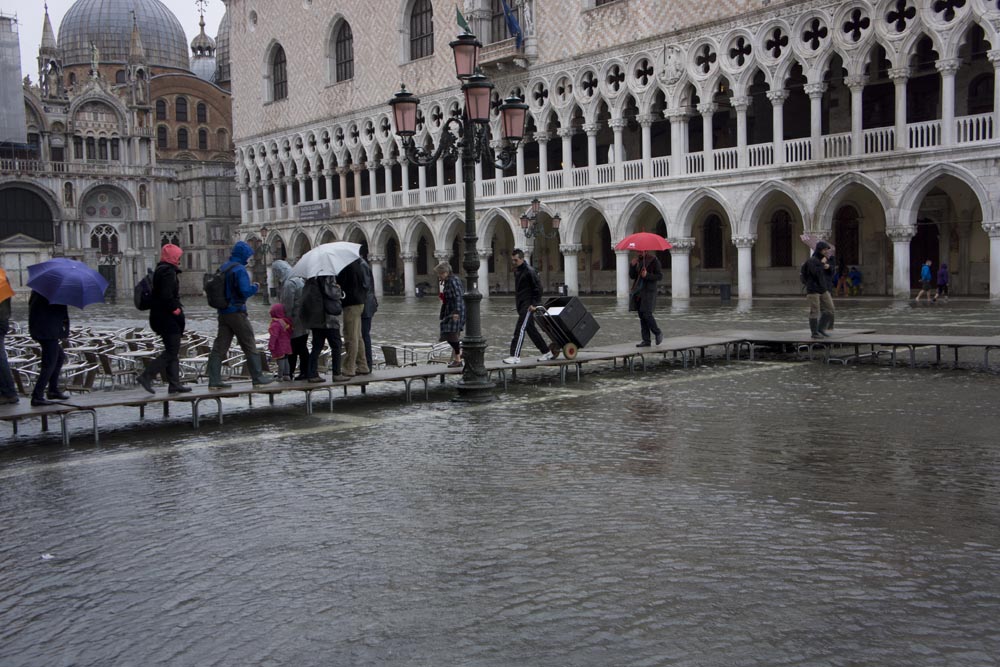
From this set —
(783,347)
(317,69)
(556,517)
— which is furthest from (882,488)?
(317,69)

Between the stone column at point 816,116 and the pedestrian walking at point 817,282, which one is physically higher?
the stone column at point 816,116

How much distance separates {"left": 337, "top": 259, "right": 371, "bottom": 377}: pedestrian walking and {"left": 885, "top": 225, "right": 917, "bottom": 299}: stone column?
20235 millimetres

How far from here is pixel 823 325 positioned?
14508 mm

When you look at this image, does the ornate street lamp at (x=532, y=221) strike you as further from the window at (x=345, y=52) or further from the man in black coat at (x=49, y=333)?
the man in black coat at (x=49, y=333)

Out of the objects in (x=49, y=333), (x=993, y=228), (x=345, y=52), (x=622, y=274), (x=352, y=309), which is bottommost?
(x=49, y=333)

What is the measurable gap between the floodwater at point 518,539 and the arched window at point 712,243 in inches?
1044

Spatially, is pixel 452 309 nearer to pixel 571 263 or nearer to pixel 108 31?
pixel 571 263

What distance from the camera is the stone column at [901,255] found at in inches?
1061

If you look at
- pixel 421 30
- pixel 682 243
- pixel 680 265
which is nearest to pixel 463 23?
pixel 682 243

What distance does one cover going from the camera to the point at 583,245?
133 ft

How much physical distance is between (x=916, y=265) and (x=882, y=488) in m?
26.6

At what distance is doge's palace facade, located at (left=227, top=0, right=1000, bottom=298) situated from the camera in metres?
26.8

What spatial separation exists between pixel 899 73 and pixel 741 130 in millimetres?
5110

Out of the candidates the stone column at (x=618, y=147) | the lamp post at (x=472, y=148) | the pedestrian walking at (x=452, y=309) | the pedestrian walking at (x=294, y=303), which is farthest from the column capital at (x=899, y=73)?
the pedestrian walking at (x=294, y=303)
